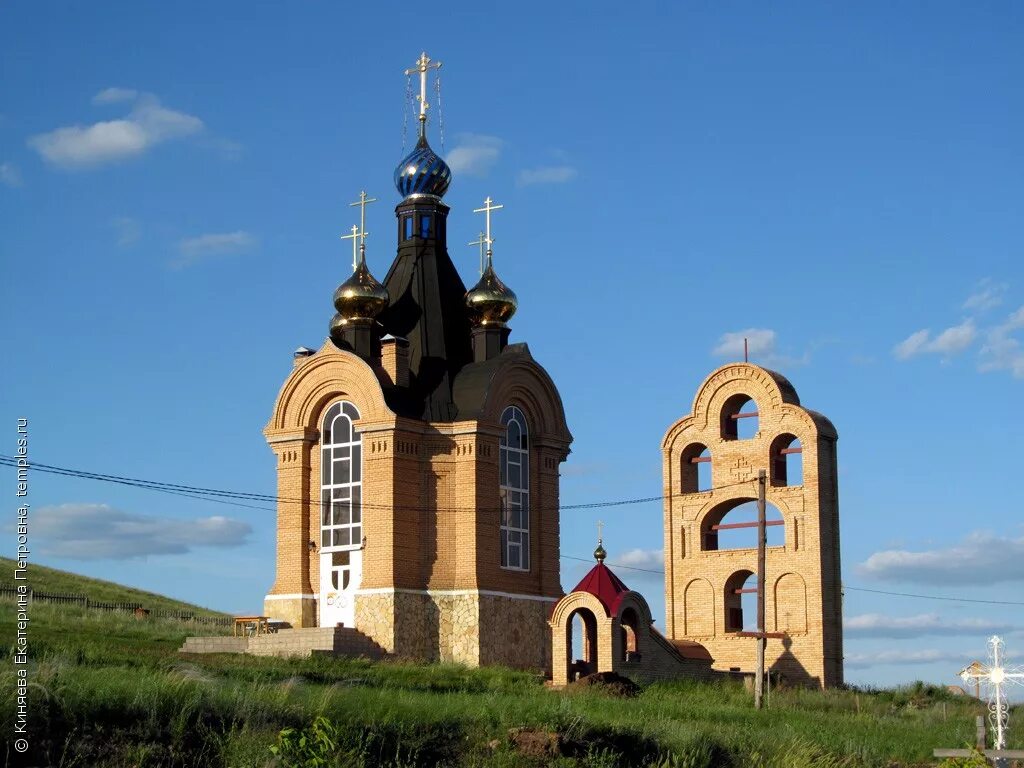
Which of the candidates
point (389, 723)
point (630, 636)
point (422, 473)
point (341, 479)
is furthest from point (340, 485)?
point (389, 723)

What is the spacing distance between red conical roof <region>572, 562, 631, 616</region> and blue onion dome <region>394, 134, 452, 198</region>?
32.5 feet

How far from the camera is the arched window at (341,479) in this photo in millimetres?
32428

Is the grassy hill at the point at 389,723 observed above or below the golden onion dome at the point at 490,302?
below

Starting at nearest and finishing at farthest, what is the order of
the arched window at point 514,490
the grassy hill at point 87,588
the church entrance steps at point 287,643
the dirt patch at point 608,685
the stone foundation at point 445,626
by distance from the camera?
the dirt patch at point 608,685 < the church entrance steps at point 287,643 < the stone foundation at point 445,626 < the arched window at point 514,490 < the grassy hill at point 87,588

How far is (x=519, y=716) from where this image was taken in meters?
18.0

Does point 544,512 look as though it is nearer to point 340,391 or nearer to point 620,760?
point 340,391

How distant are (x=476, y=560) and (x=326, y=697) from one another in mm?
15397

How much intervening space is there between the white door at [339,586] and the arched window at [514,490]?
3.25 meters

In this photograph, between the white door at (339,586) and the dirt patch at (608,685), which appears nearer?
the dirt patch at (608,685)

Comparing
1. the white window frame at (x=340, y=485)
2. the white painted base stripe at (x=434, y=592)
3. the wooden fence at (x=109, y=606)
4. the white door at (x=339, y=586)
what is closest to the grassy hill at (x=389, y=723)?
the white painted base stripe at (x=434, y=592)

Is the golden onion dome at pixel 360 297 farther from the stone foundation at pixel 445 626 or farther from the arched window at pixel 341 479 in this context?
the stone foundation at pixel 445 626

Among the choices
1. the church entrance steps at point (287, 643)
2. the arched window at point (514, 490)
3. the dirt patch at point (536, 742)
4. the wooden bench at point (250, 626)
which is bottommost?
the dirt patch at point (536, 742)

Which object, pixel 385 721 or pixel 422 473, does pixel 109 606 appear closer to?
pixel 422 473

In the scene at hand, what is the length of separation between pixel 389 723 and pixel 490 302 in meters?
18.4
